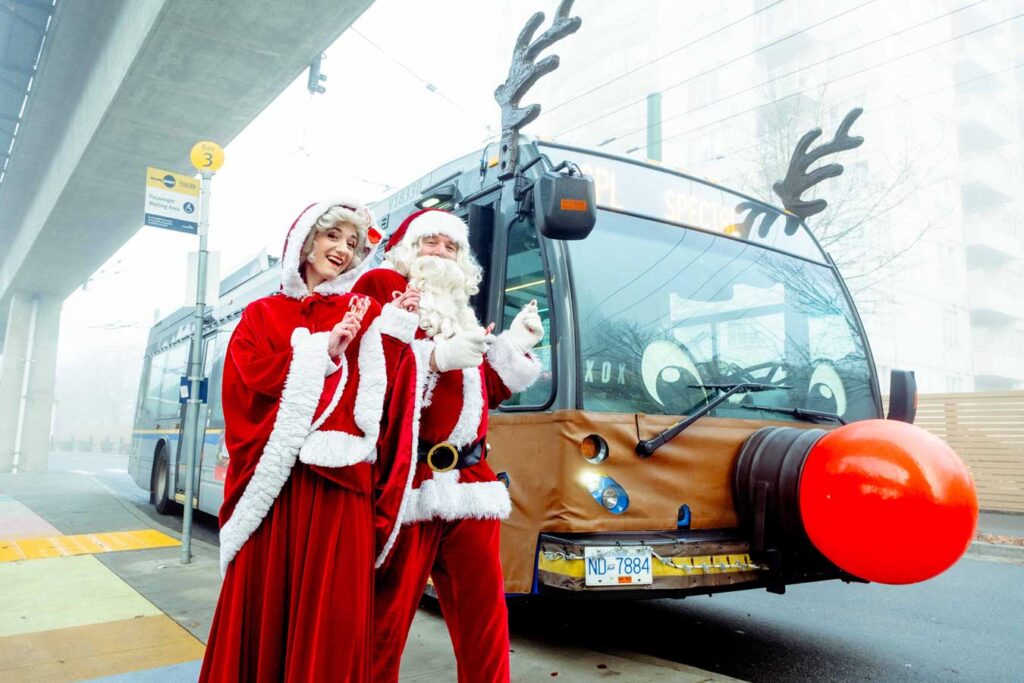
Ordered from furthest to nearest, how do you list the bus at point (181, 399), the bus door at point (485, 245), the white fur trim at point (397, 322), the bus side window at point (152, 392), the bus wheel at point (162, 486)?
the bus side window at point (152, 392) → the bus wheel at point (162, 486) → the bus at point (181, 399) → the bus door at point (485, 245) → the white fur trim at point (397, 322)

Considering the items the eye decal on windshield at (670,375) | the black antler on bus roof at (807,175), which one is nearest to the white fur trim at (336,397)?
the eye decal on windshield at (670,375)

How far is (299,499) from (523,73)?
2.68 m

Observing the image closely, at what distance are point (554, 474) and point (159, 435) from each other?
900cm

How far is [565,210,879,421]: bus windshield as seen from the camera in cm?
386

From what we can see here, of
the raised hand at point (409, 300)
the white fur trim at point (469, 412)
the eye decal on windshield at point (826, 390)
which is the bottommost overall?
the white fur trim at point (469, 412)

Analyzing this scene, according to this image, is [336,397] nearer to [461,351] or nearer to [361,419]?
[361,419]

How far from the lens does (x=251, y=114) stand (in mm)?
9812

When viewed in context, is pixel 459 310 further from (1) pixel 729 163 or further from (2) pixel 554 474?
(1) pixel 729 163

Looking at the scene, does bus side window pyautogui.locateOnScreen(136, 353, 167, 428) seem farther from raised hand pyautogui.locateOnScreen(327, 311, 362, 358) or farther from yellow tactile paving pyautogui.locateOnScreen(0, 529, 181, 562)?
raised hand pyautogui.locateOnScreen(327, 311, 362, 358)

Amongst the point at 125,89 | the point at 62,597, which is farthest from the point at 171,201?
the point at 62,597

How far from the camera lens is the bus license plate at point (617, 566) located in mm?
3348

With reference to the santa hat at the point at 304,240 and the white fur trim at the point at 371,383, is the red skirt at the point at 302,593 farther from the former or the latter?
the santa hat at the point at 304,240

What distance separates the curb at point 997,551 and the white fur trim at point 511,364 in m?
7.88

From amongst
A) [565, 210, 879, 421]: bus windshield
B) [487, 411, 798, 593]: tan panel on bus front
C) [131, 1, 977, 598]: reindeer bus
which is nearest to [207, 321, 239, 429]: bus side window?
[131, 1, 977, 598]: reindeer bus
